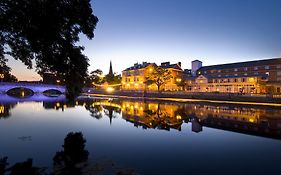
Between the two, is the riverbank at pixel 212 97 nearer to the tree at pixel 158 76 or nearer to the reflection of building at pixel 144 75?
the tree at pixel 158 76

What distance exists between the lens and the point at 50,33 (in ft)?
35.6

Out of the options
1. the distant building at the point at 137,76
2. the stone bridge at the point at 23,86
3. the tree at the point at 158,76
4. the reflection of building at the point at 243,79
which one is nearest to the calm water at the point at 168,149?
the reflection of building at the point at 243,79

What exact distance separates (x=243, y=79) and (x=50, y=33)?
82.2m

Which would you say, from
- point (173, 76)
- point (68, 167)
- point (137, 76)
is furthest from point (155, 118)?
point (137, 76)

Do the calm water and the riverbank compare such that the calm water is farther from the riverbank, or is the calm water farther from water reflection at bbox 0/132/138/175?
the riverbank

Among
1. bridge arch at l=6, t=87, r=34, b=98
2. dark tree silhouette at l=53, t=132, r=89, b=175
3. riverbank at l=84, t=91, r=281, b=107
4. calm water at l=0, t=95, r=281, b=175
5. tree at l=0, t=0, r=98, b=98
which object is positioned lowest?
calm water at l=0, t=95, r=281, b=175

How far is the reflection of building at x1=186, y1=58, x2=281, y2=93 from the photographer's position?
73938mm

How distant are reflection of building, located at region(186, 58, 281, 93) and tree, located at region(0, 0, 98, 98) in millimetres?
69018

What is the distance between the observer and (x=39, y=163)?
11.8 metres

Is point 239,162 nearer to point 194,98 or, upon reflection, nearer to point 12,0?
point 12,0

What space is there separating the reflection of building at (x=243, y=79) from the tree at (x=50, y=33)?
6902 centimetres

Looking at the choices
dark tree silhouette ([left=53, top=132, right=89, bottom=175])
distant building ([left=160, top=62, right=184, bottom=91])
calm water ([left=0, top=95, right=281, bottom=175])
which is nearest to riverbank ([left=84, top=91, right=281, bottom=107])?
distant building ([left=160, top=62, right=184, bottom=91])

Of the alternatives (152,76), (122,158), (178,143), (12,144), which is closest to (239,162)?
(178,143)

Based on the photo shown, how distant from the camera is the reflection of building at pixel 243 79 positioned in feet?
243
